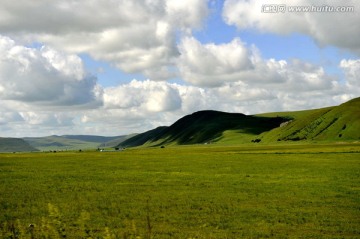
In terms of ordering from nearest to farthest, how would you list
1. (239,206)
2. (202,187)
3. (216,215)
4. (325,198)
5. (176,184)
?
(216,215)
(239,206)
(325,198)
(202,187)
(176,184)

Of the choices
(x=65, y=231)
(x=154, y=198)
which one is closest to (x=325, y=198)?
(x=154, y=198)

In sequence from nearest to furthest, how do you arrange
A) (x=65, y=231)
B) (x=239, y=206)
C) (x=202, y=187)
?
(x=65, y=231) → (x=239, y=206) → (x=202, y=187)

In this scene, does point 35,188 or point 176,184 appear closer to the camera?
point 35,188

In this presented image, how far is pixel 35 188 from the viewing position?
47.1 metres

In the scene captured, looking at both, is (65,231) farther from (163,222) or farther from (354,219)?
(354,219)

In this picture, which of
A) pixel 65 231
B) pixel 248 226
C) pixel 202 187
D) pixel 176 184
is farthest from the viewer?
pixel 176 184

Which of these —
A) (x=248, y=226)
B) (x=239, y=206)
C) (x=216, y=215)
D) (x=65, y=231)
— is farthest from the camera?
(x=239, y=206)

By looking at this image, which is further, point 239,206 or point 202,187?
point 202,187

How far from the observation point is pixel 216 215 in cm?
3041

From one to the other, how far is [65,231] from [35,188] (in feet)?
80.2

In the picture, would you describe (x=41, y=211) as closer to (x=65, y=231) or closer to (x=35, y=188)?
(x=65, y=231)

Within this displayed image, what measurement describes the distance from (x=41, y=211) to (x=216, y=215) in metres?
13.6

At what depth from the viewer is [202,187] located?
4694 centimetres

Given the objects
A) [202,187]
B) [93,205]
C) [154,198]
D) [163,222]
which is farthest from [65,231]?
[202,187]
